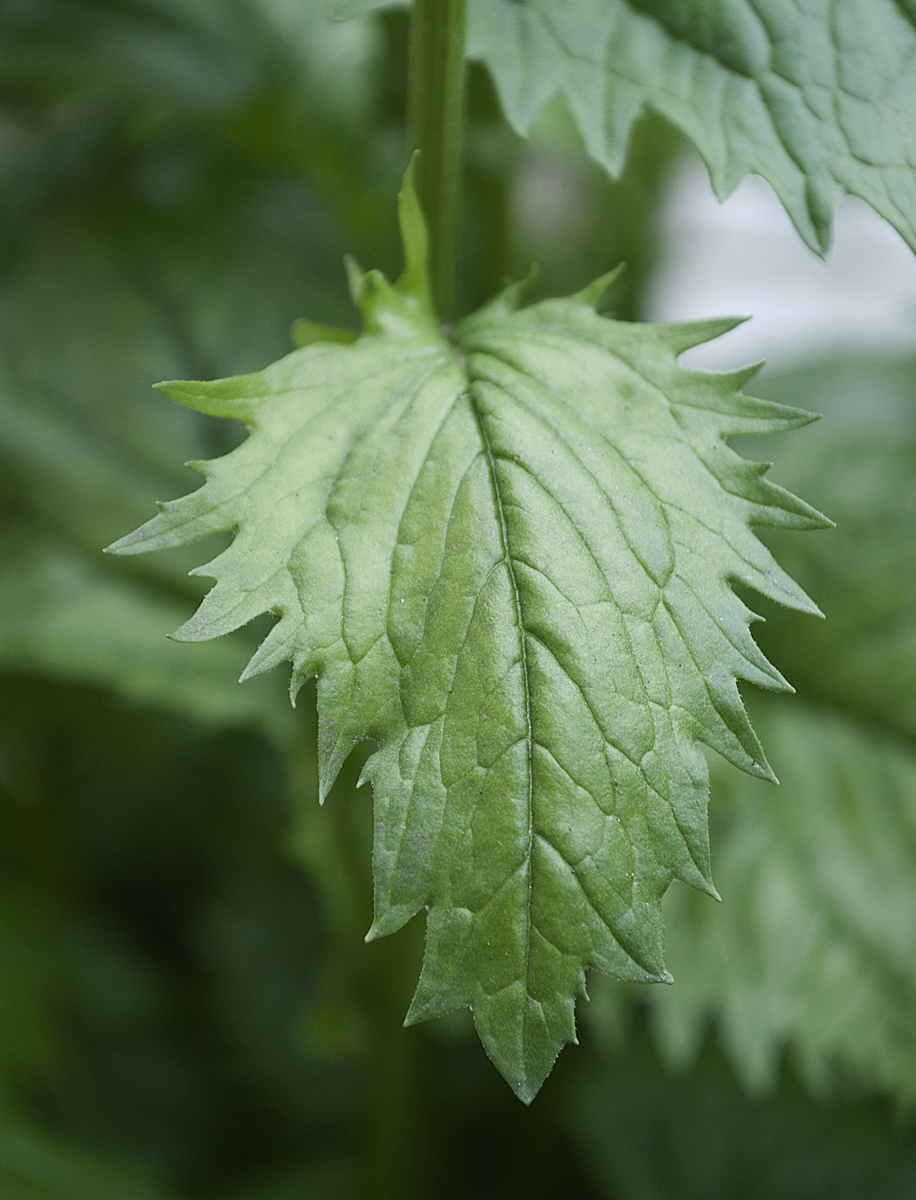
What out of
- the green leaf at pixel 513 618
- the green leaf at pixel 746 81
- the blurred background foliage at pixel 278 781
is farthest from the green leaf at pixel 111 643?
the green leaf at pixel 746 81

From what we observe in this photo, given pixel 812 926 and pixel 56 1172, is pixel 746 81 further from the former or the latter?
pixel 56 1172

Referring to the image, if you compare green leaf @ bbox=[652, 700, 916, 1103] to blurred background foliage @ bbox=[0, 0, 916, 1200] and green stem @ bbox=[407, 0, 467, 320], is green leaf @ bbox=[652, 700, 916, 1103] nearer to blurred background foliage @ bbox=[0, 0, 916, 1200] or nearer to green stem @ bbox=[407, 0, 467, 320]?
blurred background foliage @ bbox=[0, 0, 916, 1200]

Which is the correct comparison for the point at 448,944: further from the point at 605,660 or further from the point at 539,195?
the point at 539,195

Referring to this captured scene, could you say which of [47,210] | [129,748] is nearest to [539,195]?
[47,210]

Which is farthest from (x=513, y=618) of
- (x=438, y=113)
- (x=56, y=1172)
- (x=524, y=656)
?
(x=56, y=1172)

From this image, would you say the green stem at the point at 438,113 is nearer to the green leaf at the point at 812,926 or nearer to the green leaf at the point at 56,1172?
the green leaf at the point at 812,926

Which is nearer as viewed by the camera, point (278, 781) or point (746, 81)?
point (746, 81)
